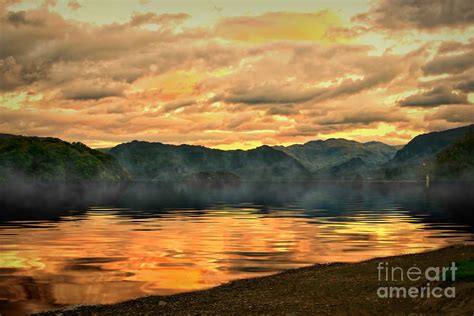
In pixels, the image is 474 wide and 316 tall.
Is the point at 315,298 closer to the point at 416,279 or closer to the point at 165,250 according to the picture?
the point at 416,279

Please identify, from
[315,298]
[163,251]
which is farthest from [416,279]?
[163,251]

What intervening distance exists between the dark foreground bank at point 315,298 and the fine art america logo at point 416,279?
8.3 inches

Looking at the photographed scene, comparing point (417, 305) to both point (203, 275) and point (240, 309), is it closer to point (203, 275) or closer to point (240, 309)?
point (240, 309)

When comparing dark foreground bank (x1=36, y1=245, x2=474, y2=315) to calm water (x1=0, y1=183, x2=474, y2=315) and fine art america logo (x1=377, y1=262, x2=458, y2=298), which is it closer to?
fine art america logo (x1=377, y1=262, x2=458, y2=298)

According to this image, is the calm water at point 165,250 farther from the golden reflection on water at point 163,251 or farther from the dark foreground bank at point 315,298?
the dark foreground bank at point 315,298

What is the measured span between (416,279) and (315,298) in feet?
17.8

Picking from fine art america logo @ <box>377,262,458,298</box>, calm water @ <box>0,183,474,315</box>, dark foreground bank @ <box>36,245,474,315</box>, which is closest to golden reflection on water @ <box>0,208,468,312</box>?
calm water @ <box>0,183,474,315</box>

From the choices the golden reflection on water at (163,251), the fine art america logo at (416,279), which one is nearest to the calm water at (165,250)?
the golden reflection on water at (163,251)

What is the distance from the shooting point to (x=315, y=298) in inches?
1001

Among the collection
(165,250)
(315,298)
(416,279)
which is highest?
(416,279)

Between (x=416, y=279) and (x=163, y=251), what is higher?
(x=416, y=279)

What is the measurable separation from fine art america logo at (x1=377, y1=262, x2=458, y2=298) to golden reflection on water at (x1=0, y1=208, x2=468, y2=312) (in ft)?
34.8

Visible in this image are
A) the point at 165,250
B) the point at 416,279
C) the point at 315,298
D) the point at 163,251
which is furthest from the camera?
the point at 165,250

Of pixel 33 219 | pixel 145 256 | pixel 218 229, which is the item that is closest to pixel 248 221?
pixel 218 229
